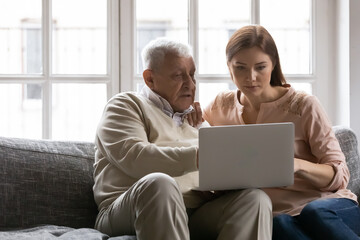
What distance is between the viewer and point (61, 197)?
2662 millimetres

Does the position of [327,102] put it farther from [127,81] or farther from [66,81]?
[66,81]

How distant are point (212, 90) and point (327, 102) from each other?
588 millimetres

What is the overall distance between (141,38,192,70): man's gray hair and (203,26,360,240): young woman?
0.62ft

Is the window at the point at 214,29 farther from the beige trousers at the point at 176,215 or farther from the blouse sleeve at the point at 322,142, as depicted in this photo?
the beige trousers at the point at 176,215

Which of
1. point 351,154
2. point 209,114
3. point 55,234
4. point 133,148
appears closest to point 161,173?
point 133,148

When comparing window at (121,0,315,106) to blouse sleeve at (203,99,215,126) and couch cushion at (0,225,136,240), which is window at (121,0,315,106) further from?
→ couch cushion at (0,225,136,240)

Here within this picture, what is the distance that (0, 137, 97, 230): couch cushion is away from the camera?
8.54 ft

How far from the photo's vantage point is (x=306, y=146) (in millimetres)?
2656

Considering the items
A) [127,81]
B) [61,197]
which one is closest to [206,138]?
[61,197]

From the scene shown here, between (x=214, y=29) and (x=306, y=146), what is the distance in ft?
3.21

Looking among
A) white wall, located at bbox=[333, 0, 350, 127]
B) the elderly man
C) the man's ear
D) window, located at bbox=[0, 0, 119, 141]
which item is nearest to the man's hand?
the elderly man

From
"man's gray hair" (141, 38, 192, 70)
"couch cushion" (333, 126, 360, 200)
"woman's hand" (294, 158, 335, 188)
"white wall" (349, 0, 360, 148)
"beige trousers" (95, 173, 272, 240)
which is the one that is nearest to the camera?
"beige trousers" (95, 173, 272, 240)

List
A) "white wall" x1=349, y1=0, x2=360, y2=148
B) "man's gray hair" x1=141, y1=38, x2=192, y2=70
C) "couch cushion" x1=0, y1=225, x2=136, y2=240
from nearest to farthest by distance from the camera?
"couch cushion" x1=0, y1=225, x2=136, y2=240 < "man's gray hair" x1=141, y1=38, x2=192, y2=70 < "white wall" x1=349, y1=0, x2=360, y2=148

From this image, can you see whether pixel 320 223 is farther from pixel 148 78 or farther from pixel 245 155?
pixel 148 78
